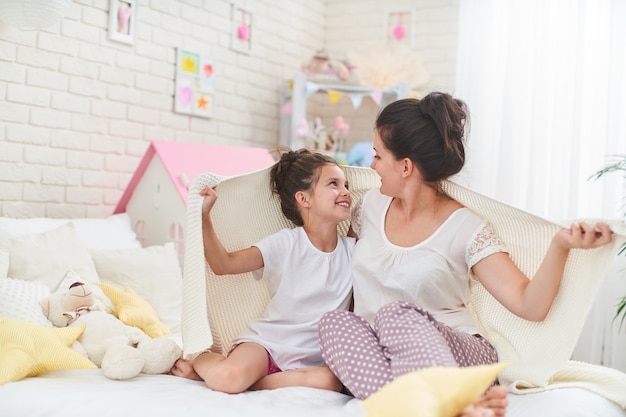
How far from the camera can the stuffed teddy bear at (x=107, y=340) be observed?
1974mm

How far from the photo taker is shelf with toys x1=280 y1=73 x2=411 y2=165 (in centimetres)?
435

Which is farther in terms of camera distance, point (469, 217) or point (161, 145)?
point (161, 145)

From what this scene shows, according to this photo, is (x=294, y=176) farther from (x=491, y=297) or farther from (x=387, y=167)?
(x=491, y=297)

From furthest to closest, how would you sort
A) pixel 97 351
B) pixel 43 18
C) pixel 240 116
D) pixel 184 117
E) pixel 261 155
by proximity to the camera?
1. pixel 240 116
2. pixel 184 117
3. pixel 261 155
4. pixel 43 18
5. pixel 97 351

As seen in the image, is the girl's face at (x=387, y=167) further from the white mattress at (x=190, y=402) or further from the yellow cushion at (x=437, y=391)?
the yellow cushion at (x=437, y=391)

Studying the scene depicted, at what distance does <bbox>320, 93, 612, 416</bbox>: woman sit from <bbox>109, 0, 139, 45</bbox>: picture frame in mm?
1800

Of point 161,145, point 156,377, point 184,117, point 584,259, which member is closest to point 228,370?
point 156,377

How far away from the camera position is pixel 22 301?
7.50 ft

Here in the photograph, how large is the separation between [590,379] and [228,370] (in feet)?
3.12

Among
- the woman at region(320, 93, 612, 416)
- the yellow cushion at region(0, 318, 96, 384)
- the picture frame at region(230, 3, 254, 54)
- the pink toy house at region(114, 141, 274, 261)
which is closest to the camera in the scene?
the woman at region(320, 93, 612, 416)

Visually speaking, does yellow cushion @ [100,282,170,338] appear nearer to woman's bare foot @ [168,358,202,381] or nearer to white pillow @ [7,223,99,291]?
white pillow @ [7,223,99,291]

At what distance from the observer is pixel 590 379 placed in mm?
→ 1945

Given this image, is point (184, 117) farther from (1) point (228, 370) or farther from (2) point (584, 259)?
(2) point (584, 259)

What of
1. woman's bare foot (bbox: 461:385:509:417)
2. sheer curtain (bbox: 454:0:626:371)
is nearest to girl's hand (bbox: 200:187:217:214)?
woman's bare foot (bbox: 461:385:509:417)
